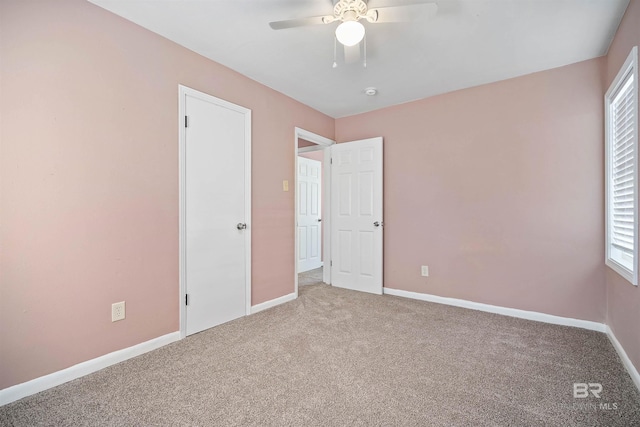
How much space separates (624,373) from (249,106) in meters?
3.61

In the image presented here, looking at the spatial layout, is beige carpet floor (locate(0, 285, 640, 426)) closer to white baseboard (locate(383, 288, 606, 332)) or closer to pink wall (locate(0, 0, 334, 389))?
white baseboard (locate(383, 288, 606, 332))

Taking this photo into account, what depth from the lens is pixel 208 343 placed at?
2.39 meters

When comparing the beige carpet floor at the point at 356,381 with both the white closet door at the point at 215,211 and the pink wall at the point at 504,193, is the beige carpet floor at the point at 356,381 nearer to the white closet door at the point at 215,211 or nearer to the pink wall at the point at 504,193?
the white closet door at the point at 215,211

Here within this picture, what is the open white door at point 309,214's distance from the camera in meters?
5.27

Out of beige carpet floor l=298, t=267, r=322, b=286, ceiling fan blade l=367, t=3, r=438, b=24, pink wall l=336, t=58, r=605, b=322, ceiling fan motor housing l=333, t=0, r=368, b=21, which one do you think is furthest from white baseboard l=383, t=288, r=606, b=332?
ceiling fan motor housing l=333, t=0, r=368, b=21

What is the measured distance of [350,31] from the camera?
5.74 feet

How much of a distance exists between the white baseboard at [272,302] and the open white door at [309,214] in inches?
63.6

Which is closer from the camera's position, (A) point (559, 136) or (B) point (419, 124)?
(A) point (559, 136)

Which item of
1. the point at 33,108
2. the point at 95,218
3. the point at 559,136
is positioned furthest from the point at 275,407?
the point at 559,136

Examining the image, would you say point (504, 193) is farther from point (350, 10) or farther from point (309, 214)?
point (309, 214)

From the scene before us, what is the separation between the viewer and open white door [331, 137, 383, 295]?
152 inches

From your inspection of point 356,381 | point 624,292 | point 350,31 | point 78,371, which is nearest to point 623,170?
point 624,292

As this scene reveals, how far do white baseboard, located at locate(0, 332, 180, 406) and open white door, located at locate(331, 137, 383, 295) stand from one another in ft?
7.69

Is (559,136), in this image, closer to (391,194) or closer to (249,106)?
(391,194)
